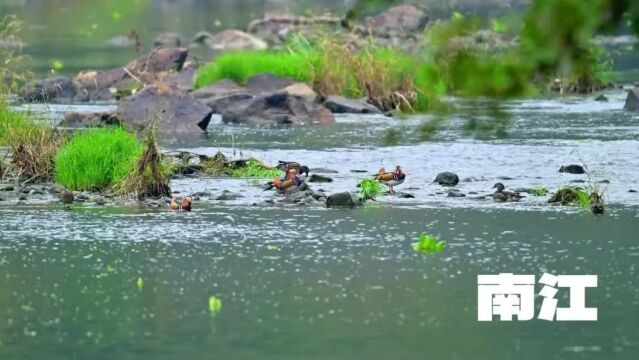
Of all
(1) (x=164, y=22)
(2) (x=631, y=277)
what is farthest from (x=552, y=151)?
(1) (x=164, y=22)

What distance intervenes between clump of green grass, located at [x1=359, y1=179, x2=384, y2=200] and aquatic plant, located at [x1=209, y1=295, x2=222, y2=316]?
20.7ft

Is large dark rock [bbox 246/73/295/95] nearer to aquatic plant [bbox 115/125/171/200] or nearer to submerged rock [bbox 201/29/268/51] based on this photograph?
aquatic plant [bbox 115/125/171/200]

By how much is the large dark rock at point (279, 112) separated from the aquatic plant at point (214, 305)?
17.1m

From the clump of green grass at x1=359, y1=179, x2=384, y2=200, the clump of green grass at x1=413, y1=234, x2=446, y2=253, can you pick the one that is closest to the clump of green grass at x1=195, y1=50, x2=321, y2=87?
the clump of green grass at x1=359, y1=179, x2=384, y2=200

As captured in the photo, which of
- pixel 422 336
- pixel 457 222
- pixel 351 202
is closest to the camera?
pixel 422 336

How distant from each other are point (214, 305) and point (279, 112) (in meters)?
17.8

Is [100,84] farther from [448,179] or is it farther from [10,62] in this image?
[448,179]

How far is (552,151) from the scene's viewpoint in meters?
25.6

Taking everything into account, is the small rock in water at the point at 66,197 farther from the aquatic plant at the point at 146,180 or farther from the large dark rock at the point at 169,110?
the large dark rock at the point at 169,110

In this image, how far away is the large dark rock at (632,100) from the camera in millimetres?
31891

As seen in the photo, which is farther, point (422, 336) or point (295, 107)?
point (295, 107)

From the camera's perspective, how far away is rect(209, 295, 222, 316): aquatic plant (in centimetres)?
1331

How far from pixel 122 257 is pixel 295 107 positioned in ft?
50.8

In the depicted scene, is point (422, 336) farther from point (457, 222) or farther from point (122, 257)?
point (457, 222)
